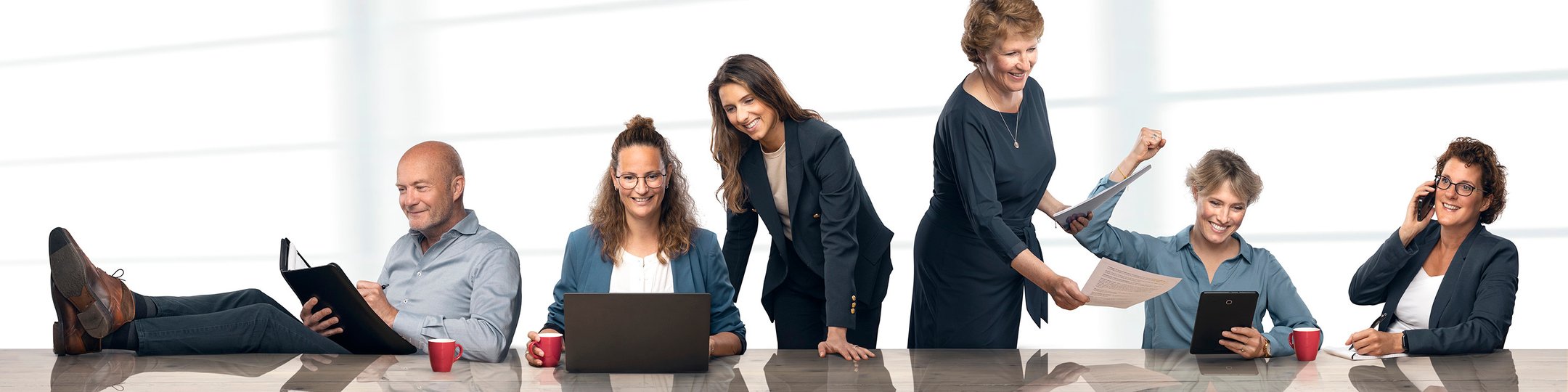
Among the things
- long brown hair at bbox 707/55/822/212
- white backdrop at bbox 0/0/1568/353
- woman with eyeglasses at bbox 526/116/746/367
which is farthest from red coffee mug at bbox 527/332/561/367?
white backdrop at bbox 0/0/1568/353

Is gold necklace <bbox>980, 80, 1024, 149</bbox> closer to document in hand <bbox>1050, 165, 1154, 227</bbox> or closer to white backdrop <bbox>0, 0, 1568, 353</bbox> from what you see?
document in hand <bbox>1050, 165, 1154, 227</bbox>

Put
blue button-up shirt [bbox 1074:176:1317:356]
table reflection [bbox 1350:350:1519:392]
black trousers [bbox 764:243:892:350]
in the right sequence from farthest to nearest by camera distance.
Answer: black trousers [bbox 764:243:892:350], blue button-up shirt [bbox 1074:176:1317:356], table reflection [bbox 1350:350:1519:392]

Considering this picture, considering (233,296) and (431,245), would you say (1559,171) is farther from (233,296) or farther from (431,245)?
(233,296)

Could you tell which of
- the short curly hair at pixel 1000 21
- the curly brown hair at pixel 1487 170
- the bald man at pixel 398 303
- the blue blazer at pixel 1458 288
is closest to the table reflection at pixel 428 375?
the bald man at pixel 398 303

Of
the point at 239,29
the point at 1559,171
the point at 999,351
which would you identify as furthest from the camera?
the point at 239,29

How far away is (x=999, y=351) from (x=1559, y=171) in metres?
3.09

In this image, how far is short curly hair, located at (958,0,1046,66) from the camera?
7.57 ft

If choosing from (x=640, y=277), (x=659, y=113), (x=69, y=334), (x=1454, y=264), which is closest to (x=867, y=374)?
(x=640, y=277)

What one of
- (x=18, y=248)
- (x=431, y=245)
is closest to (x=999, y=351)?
(x=431, y=245)

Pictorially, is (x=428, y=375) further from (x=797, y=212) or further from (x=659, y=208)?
(x=797, y=212)

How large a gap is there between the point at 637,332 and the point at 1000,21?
3.31ft

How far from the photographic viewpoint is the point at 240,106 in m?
5.38

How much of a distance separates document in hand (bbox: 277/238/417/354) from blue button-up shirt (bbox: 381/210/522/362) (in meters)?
0.09

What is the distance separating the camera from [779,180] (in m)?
2.54
